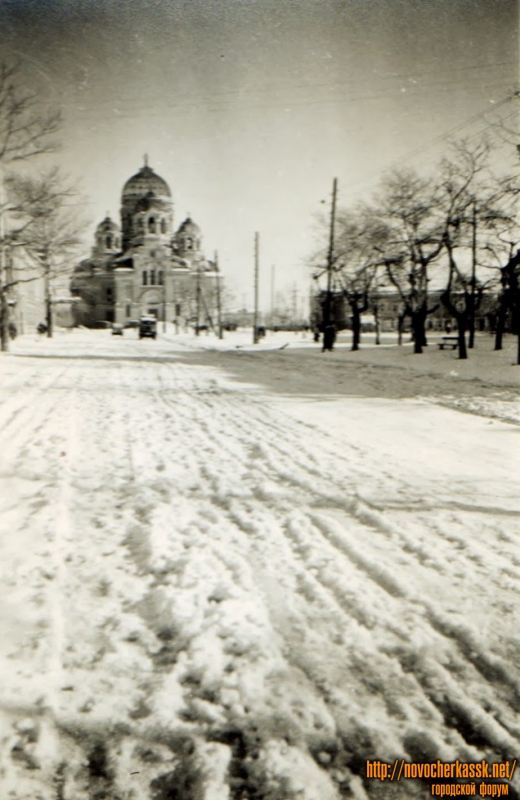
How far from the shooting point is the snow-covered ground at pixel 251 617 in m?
2.37

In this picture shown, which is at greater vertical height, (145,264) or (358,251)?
(145,264)

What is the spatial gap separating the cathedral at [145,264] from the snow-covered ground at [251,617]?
80278 millimetres

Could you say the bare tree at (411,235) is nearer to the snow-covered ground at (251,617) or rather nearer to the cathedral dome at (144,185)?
the snow-covered ground at (251,617)

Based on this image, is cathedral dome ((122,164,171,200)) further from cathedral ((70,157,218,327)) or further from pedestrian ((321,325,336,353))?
pedestrian ((321,325,336,353))

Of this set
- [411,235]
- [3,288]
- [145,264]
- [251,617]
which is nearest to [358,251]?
[411,235]

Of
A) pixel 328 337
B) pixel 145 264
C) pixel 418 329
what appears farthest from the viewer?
pixel 145 264

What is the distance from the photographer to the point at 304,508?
517 centimetres

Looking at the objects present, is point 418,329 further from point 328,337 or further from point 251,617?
point 251,617

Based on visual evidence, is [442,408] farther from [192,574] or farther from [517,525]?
[192,574]

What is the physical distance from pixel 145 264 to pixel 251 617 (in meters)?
95.9

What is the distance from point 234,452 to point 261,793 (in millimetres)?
5177

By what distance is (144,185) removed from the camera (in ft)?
301

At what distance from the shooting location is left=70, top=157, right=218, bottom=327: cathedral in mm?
91625

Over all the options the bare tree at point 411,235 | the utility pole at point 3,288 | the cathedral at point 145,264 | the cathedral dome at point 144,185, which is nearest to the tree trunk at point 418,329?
the bare tree at point 411,235
